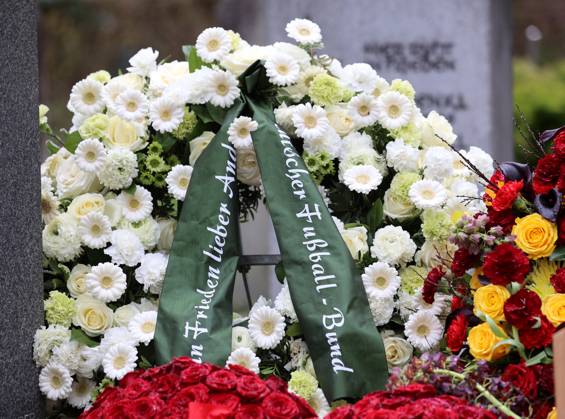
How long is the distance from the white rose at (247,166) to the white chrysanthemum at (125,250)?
1.13 ft

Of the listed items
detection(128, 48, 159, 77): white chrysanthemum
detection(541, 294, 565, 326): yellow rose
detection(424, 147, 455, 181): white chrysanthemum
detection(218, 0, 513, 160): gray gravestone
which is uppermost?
detection(218, 0, 513, 160): gray gravestone

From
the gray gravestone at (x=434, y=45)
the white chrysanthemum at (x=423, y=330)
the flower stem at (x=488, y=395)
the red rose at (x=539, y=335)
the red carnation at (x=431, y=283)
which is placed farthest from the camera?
the gray gravestone at (x=434, y=45)

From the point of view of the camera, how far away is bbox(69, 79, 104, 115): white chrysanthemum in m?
3.06

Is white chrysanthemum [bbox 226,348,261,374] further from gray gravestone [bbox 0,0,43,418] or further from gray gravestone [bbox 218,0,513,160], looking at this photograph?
gray gravestone [bbox 218,0,513,160]

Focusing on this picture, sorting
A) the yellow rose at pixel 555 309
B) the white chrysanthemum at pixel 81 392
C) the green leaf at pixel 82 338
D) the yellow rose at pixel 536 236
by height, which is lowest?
the white chrysanthemum at pixel 81 392

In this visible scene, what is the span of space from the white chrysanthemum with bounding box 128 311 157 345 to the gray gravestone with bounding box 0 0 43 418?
249 mm

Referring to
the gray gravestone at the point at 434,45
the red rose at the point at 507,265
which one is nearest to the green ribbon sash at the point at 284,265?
the red rose at the point at 507,265

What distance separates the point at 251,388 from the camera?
209 centimetres

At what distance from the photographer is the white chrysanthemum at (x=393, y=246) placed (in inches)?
108

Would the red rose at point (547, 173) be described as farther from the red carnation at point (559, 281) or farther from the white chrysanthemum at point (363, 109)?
the white chrysanthemum at point (363, 109)

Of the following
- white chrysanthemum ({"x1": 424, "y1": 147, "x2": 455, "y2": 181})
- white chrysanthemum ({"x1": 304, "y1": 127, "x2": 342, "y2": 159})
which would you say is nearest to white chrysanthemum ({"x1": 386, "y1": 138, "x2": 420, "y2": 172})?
white chrysanthemum ({"x1": 424, "y1": 147, "x2": 455, "y2": 181})

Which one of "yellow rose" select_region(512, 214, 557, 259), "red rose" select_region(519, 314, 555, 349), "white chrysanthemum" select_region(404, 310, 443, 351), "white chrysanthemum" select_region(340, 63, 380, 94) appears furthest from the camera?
"white chrysanthemum" select_region(340, 63, 380, 94)

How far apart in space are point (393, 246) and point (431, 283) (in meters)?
0.22

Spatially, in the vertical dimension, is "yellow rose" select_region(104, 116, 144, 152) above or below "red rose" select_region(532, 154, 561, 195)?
above
